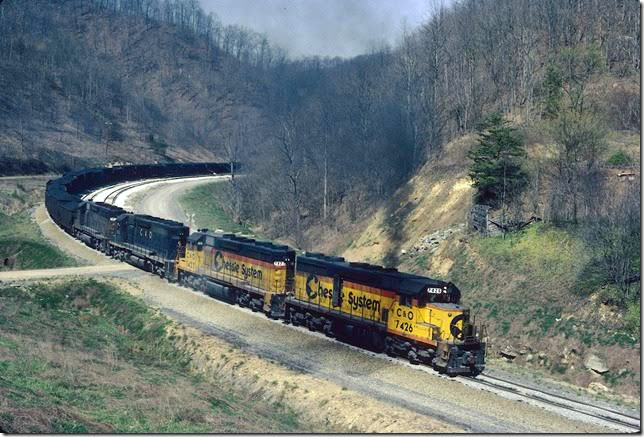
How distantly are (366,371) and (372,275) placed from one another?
15.9 ft

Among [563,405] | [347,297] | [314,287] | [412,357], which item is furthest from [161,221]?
[563,405]

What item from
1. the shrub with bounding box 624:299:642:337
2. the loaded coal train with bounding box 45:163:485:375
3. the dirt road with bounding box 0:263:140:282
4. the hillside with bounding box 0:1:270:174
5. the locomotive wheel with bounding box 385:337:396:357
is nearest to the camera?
the loaded coal train with bounding box 45:163:485:375

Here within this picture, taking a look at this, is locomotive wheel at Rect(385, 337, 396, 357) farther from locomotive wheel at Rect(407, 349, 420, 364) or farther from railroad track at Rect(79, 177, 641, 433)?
railroad track at Rect(79, 177, 641, 433)

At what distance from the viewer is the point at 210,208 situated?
88.5 m

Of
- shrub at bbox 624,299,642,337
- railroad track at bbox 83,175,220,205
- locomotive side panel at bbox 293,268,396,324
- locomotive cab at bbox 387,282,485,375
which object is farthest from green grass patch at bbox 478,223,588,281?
railroad track at bbox 83,175,220,205

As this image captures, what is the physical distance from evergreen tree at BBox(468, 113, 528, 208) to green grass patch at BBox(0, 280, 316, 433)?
76.8ft

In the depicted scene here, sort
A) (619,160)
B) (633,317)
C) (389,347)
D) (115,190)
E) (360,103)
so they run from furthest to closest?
(115,190), (360,103), (619,160), (389,347), (633,317)

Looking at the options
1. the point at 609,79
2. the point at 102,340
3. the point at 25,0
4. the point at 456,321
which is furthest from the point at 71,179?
the point at 25,0

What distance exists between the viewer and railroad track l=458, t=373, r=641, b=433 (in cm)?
2355

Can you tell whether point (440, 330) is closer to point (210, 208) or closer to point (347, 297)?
point (347, 297)

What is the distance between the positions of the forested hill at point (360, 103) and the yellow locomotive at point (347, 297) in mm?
22946

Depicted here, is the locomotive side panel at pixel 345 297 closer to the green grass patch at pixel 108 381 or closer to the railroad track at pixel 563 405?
the railroad track at pixel 563 405

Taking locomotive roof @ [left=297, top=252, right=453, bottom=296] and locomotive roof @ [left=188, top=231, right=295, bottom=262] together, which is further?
locomotive roof @ [left=188, top=231, right=295, bottom=262]

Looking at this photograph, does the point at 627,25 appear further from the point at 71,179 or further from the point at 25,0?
the point at 25,0
